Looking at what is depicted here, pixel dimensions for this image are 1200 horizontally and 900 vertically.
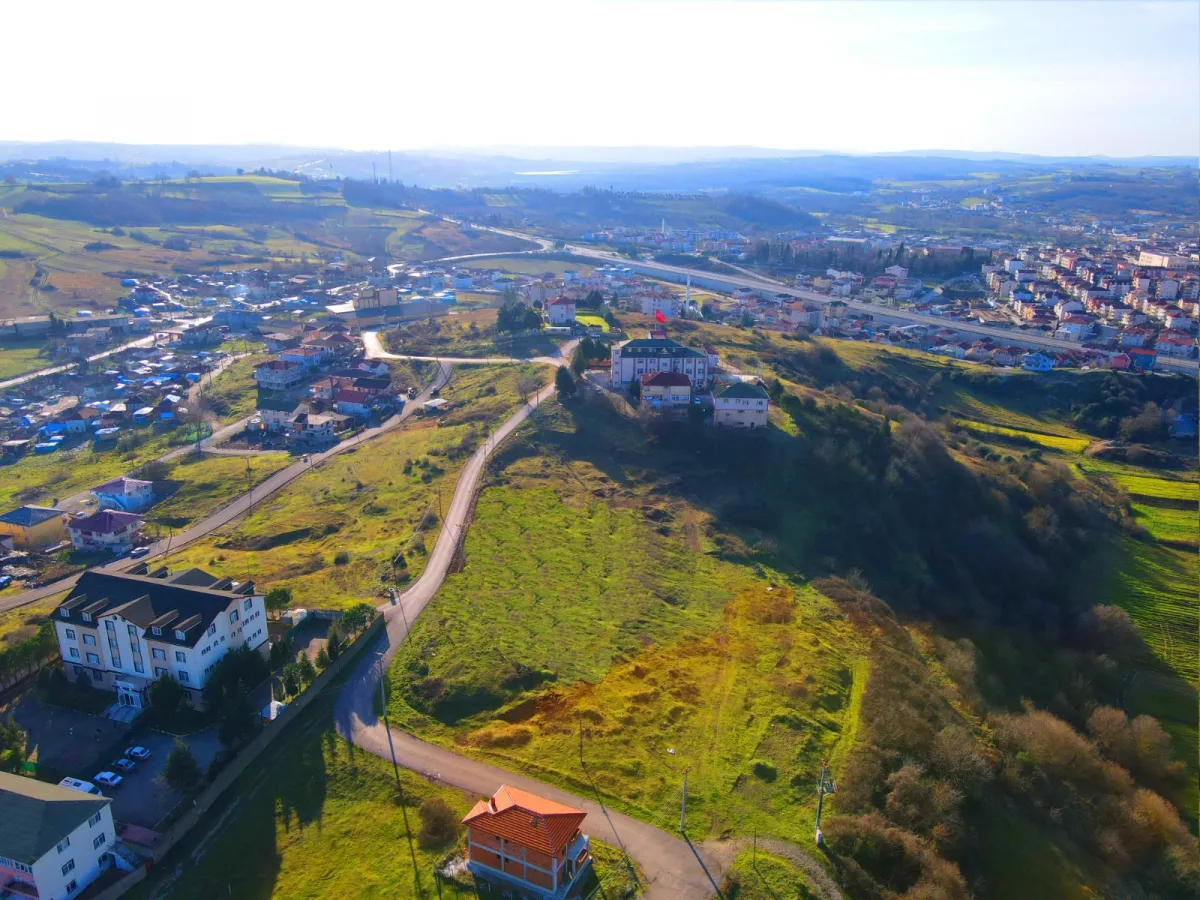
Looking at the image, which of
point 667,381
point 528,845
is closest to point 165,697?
point 528,845

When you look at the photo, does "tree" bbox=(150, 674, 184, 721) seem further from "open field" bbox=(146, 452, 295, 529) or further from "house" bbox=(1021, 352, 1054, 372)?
"house" bbox=(1021, 352, 1054, 372)

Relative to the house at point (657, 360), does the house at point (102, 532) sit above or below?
below

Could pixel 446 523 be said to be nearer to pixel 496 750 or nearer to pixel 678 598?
pixel 678 598

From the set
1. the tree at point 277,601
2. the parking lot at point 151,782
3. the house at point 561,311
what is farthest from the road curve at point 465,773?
the house at point 561,311

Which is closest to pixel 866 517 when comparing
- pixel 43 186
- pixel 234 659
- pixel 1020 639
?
pixel 1020 639

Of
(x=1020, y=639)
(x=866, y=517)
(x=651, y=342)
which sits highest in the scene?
(x=651, y=342)

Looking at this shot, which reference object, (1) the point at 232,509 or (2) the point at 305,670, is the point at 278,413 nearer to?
(1) the point at 232,509

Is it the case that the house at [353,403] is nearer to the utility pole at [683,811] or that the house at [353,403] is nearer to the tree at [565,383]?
the tree at [565,383]
